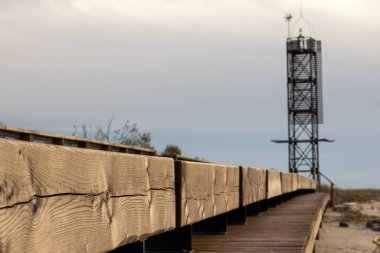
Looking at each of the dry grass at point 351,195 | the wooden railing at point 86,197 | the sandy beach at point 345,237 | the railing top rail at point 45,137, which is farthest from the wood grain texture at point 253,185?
the dry grass at point 351,195

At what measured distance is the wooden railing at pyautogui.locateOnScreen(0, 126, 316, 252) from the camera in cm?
272

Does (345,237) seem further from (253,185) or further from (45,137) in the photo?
(45,137)

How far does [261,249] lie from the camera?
23.6 ft

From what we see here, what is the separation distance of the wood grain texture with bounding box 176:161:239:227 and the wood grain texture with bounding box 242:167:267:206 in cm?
76

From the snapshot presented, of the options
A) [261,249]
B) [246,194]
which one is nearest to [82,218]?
[261,249]

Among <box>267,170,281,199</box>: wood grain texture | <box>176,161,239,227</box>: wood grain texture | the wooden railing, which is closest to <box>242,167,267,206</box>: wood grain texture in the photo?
<box>267,170,281,199</box>: wood grain texture

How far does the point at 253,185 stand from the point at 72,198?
7.10m

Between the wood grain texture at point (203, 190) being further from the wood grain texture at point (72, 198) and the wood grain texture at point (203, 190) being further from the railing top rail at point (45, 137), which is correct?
the railing top rail at point (45, 137)

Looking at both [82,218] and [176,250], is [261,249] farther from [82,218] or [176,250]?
[82,218]

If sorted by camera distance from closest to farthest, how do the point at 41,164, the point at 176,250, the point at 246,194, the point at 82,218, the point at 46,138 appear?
the point at 41,164
the point at 82,218
the point at 176,250
the point at 246,194
the point at 46,138

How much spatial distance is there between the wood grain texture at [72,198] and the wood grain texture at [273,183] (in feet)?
25.4

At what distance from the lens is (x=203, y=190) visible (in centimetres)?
652

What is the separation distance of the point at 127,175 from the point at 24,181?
1447 millimetres

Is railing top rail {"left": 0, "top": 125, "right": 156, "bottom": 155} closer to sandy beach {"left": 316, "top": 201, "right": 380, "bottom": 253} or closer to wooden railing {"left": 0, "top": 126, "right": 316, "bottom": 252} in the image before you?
wooden railing {"left": 0, "top": 126, "right": 316, "bottom": 252}
